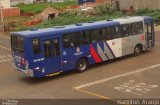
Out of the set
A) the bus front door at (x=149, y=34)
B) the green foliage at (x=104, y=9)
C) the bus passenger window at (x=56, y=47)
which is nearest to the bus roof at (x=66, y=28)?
the bus passenger window at (x=56, y=47)

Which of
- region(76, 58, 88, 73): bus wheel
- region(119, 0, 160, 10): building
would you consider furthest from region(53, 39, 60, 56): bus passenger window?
region(119, 0, 160, 10): building

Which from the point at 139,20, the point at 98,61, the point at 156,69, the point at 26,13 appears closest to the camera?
the point at 156,69

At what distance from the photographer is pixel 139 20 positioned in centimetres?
2377

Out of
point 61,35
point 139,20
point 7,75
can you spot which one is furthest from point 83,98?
point 139,20

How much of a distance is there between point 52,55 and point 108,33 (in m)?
4.44

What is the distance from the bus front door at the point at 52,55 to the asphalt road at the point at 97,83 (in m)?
0.65

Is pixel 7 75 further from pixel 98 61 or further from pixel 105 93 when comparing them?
pixel 105 93

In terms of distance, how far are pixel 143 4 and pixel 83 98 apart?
35.9 metres

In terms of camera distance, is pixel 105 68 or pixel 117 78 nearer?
pixel 117 78

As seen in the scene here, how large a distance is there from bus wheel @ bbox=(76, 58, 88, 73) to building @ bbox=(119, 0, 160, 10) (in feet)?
95.6

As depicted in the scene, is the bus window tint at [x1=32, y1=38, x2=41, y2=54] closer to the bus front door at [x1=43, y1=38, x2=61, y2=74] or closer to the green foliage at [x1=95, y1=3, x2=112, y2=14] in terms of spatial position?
the bus front door at [x1=43, y1=38, x2=61, y2=74]

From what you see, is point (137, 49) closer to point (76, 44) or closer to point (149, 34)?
point (149, 34)

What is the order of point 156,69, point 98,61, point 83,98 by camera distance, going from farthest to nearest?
1. point 98,61
2. point 156,69
3. point 83,98

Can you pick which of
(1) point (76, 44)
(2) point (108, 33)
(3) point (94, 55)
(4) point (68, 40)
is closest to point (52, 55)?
(4) point (68, 40)
